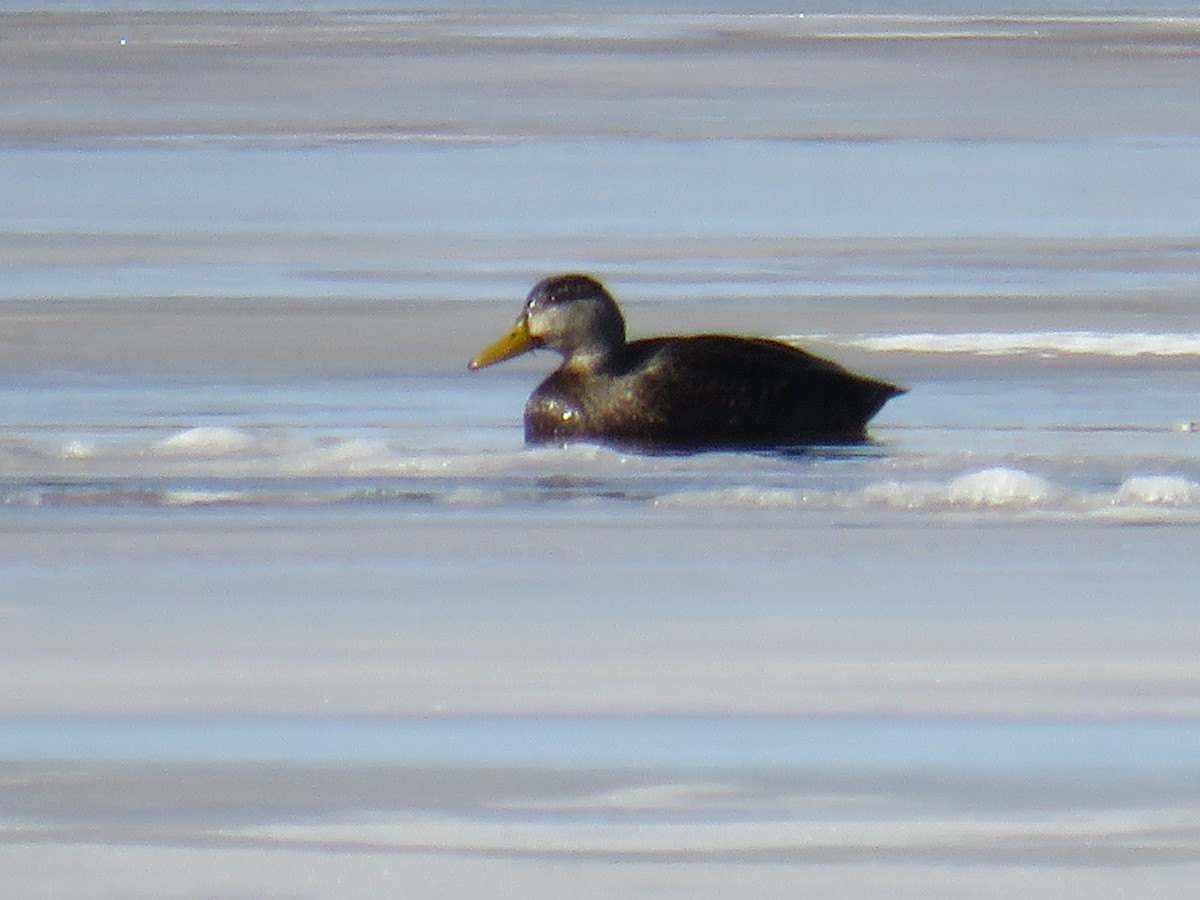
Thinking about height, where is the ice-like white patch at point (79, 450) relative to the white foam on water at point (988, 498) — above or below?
above

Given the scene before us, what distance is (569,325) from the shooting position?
9.38 metres

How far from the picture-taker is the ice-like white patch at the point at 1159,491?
7551 mm

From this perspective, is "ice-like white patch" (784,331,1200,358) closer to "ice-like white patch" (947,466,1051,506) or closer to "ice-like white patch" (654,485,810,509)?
"ice-like white patch" (947,466,1051,506)

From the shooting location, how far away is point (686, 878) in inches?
181

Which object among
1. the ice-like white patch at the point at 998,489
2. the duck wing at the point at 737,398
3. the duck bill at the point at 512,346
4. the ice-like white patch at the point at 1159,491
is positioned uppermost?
the duck bill at the point at 512,346

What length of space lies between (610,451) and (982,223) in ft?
21.0

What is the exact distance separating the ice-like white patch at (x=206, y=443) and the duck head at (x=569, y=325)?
1.00 metres

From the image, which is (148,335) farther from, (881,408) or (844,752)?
(844,752)

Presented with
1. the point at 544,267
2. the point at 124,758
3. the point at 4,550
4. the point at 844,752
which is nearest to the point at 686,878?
the point at 844,752

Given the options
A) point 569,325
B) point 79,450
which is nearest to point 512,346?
point 569,325

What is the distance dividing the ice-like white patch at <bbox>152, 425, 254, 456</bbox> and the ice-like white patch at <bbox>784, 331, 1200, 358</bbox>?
9.70 feet

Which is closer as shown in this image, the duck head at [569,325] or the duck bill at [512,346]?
the duck head at [569,325]

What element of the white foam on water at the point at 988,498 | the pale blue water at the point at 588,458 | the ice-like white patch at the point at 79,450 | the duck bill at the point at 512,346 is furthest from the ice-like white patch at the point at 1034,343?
the ice-like white patch at the point at 79,450

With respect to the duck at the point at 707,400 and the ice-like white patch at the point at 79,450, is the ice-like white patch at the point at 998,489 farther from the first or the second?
the ice-like white patch at the point at 79,450
